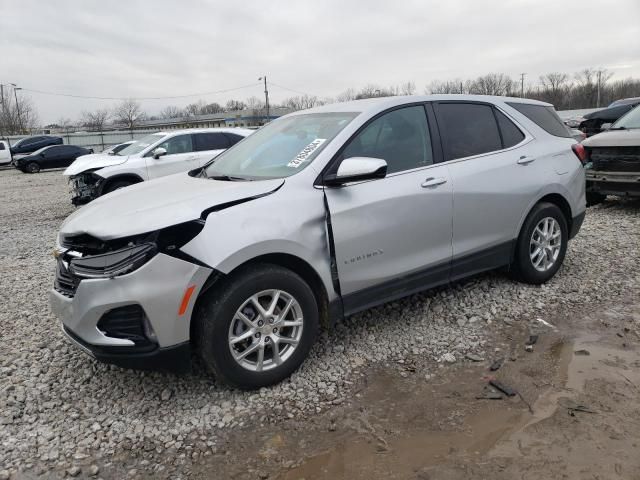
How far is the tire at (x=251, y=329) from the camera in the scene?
2889 mm

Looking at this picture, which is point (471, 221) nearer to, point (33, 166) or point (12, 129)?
point (33, 166)

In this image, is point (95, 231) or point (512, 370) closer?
point (95, 231)

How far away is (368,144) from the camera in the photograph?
3602mm

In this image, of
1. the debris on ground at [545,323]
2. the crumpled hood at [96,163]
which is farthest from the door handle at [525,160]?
the crumpled hood at [96,163]

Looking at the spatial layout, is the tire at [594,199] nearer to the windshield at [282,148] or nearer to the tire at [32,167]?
the windshield at [282,148]

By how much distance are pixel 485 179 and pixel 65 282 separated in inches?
126

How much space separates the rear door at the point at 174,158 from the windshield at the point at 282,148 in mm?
6551

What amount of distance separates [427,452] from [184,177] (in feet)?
8.84

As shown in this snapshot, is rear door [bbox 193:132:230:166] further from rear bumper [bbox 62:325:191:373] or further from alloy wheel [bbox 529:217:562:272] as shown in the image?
rear bumper [bbox 62:325:191:373]

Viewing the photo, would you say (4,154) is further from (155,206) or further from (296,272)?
(296,272)

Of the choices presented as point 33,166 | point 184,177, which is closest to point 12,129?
point 33,166

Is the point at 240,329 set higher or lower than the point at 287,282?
lower

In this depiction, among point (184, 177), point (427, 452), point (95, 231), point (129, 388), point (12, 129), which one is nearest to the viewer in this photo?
point (427, 452)

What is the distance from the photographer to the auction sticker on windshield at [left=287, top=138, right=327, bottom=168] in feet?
11.3
